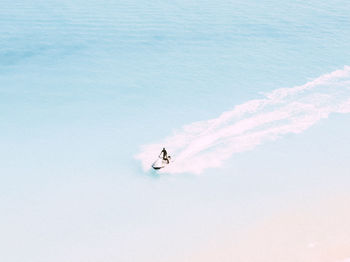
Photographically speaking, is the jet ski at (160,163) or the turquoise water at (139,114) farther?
the jet ski at (160,163)

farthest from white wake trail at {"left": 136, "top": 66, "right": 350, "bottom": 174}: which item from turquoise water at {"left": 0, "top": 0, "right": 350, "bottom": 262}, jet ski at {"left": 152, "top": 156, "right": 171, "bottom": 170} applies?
turquoise water at {"left": 0, "top": 0, "right": 350, "bottom": 262}

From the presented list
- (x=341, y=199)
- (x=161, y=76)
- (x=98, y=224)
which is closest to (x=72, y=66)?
(x=161, y=76)

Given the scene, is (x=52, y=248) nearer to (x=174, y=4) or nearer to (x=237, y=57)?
(x=237, y=57)

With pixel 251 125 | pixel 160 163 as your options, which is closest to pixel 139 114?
pixel 160 163

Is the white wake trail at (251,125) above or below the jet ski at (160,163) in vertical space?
above

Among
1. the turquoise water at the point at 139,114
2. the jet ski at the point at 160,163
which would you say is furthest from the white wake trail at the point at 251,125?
the turquoise water at the point at 139,114

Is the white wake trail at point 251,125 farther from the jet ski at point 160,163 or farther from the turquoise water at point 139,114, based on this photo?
the turquoise water at point 139,114

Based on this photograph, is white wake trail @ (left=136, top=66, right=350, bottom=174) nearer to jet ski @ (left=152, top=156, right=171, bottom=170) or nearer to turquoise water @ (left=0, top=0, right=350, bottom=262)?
jet ski @ (left=152, top=156, right=171, bottom=170)

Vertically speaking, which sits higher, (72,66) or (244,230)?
(72,66)
